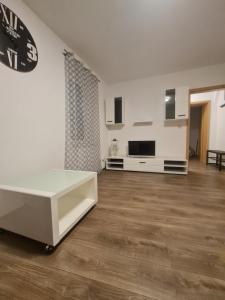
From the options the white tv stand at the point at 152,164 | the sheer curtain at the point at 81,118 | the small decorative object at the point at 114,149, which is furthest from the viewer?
the small decorative object at the point at 114,149

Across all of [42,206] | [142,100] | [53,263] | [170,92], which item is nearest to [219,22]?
[170,92]

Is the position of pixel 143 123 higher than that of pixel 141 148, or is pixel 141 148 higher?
pixel 143 123

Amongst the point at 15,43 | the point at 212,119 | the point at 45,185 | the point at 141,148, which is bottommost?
the point at 45,185

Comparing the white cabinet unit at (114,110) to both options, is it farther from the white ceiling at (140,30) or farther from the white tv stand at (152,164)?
the white tv stand at (152,164)

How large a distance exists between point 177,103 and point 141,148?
1248mm

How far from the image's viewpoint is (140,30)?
1938 mm

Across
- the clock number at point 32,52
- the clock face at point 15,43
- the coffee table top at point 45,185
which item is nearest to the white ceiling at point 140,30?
the clock face at point 15,43

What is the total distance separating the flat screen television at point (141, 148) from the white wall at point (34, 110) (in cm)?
181

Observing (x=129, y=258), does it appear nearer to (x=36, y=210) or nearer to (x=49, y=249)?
(x=49, y=249)

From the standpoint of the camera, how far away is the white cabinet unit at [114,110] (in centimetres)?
350

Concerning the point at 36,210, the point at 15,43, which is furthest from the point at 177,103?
the point at 36,210

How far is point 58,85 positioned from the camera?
2.08 m

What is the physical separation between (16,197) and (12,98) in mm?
1014

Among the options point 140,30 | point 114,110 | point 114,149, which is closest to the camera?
point 140,30
